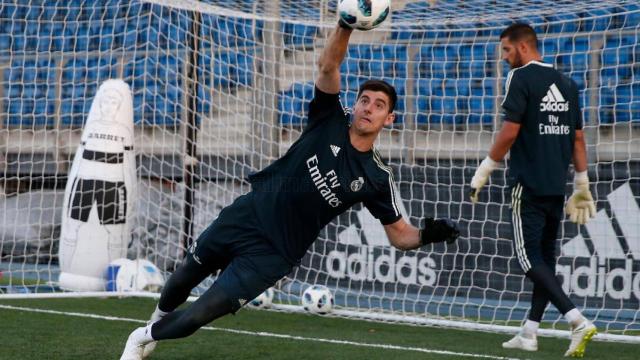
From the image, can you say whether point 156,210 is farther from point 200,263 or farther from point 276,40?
point 200,263

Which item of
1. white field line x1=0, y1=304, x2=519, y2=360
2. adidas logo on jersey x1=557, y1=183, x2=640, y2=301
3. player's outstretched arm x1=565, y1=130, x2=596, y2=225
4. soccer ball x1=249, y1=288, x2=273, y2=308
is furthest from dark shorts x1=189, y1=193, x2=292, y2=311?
adidas logo on jersey x1=557, y1=183, x2=640, y2=301

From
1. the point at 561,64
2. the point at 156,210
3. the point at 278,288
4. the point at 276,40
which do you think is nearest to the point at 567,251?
the point at 561,64

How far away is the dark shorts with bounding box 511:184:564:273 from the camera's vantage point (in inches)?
A: 253

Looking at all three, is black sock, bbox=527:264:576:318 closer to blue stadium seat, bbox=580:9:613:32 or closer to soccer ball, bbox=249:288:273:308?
soccer ball, bbox=249:288:273:308

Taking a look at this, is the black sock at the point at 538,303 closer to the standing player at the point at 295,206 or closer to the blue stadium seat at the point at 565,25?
the standing player at the point at 295,206

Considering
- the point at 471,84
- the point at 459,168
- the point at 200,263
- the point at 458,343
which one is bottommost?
the point at 458,343

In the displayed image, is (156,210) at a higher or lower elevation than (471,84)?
lower

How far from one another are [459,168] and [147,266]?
290 cm

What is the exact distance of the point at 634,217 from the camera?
28.7 feet

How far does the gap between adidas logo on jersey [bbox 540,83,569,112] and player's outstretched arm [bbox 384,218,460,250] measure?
177cm

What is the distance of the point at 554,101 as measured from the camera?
656 cm

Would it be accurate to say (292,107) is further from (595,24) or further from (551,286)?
(551,286)

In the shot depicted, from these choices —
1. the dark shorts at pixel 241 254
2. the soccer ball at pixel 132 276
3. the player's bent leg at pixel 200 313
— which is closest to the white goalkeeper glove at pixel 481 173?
the dark shorts at pixel 241 254

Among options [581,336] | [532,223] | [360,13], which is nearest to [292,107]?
[532,223]
